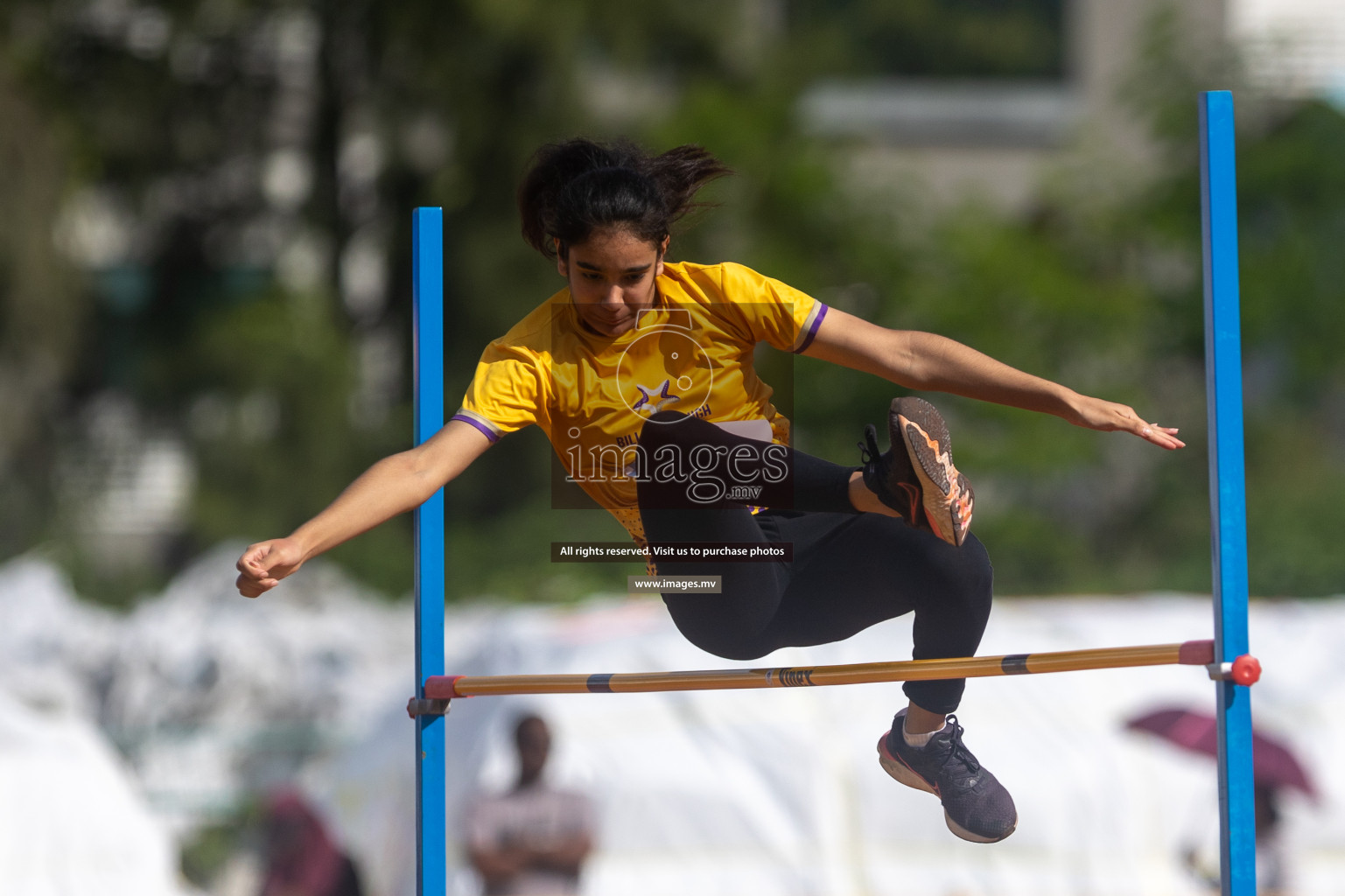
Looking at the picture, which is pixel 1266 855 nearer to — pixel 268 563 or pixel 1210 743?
pixel 1210 743

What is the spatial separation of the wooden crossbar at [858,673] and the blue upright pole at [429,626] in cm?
13

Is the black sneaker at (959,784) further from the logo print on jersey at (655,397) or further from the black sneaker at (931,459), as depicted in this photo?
the logo print on jersey at (655,397)

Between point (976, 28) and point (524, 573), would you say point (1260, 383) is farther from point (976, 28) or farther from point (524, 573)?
point (524, 573)

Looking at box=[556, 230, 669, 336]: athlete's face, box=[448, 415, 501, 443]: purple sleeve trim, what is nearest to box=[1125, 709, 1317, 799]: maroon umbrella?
box=[556, 230, 669, 336]: athlete's face

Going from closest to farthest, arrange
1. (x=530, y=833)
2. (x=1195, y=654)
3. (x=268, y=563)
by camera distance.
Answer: (x=268, y=563) < (x=1195, y=654) < (x=530, y=833)

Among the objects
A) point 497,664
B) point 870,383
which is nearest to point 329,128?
point 870,383

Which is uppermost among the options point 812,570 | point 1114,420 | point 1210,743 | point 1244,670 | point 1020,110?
point 1020,110

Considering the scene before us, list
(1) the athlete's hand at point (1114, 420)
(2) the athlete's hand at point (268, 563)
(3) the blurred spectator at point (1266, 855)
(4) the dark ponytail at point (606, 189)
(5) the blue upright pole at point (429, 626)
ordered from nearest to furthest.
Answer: (2) the athlete's hand at point (268, 563)
(1) the athlete's hand at point (1114, 420)
(4) the dark ponytail at point (606, 189)
(5) the blue upright pole at point (429, 626)
(3) the blurred spectator at point (1266, 855)

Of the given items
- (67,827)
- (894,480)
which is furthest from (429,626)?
(67,827)

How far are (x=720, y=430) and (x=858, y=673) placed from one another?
1.88 ft

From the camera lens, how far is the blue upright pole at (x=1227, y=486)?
108 inches

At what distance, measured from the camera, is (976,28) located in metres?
15.0

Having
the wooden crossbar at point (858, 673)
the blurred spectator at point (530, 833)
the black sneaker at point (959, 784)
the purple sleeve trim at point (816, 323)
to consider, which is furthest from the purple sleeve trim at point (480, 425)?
the blurred spectator at point (530, 833)

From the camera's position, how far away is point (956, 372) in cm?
283
